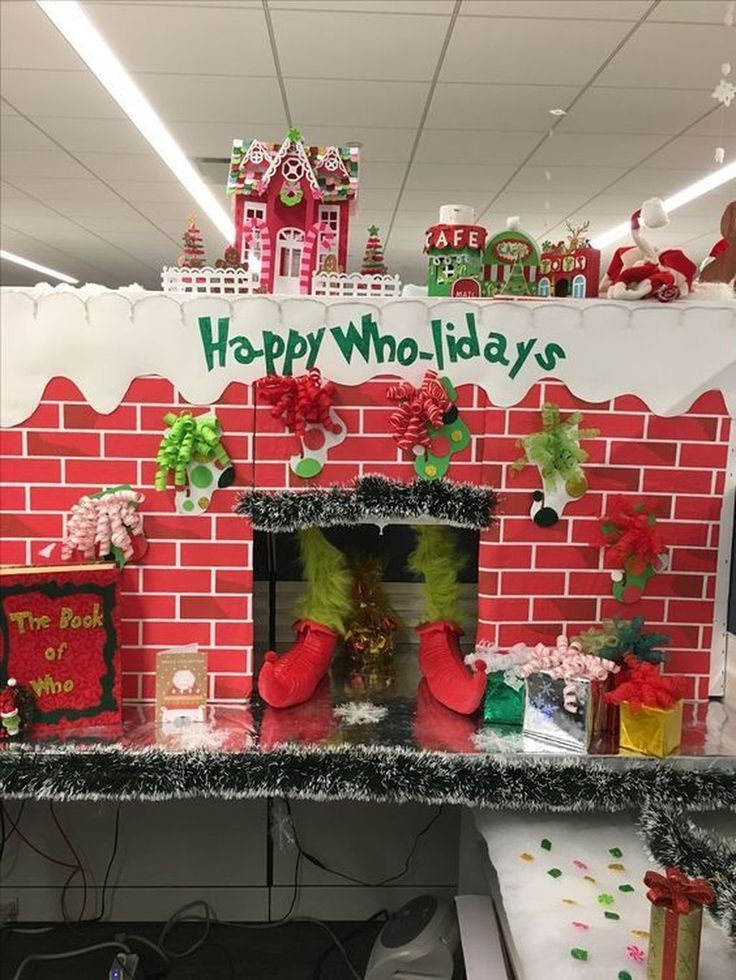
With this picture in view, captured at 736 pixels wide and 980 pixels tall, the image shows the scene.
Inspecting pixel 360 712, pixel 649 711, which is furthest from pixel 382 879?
pixel 649 711

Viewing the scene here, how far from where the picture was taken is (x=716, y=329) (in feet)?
6.55

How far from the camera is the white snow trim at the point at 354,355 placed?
6.41 feet

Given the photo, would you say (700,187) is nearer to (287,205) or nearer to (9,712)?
(287,205)

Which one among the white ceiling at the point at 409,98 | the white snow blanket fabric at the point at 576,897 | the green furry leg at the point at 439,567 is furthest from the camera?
the white ceiling at the point at 409,98

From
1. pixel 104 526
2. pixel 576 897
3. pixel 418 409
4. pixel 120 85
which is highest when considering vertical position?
pixel 120 85

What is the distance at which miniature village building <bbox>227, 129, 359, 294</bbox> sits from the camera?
6.68 feet

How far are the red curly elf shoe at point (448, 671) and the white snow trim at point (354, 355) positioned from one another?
2.04 feet

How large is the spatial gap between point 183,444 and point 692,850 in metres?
1.34

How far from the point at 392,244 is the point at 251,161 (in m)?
6.57

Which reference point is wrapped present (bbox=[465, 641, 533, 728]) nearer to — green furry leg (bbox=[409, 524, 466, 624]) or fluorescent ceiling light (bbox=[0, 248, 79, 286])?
green furry leg (bbox=[409, 524, 466, 624])

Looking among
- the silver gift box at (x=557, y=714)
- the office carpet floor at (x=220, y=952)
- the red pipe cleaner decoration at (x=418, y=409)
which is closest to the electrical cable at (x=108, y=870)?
the office carpet floor at (x=220, y=952)

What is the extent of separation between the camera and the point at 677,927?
1.30 metres

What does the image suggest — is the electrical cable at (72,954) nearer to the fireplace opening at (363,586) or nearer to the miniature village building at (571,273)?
the fireplace opening at (363,586)

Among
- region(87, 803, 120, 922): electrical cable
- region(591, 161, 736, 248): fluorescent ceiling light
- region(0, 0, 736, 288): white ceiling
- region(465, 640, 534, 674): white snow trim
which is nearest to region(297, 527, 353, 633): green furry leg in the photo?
region(465, 640, 534, 674): white snow trim
